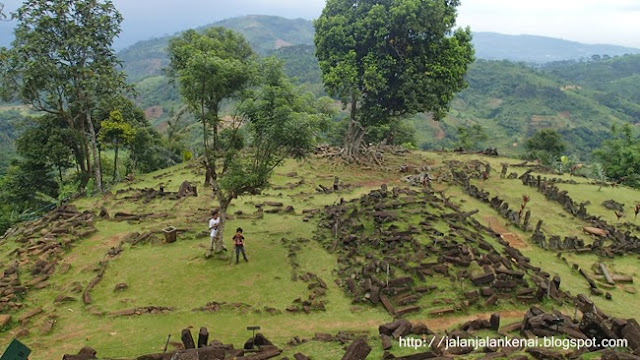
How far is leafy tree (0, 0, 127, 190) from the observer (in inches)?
962

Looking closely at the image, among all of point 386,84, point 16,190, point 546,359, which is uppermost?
point 386,84

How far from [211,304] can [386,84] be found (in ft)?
77.2

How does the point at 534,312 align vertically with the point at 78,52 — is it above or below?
below

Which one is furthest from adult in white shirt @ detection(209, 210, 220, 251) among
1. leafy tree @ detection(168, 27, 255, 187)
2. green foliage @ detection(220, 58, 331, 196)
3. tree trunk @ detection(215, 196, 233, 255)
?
leafy tree @ detection(168, 27, 255, 187)

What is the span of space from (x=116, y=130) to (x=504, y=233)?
26.0 meters

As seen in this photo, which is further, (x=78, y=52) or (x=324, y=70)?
(x=324, y=70)

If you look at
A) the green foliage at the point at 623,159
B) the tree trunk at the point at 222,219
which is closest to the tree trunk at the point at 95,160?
the tree trunk at the point at 222,219

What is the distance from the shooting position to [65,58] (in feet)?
83.9

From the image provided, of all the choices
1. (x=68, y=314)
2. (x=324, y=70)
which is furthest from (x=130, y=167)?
(x=68, y=314)

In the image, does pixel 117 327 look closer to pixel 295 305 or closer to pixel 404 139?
pixel 295 305

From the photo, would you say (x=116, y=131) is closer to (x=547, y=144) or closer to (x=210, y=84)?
(x=210, y=84)

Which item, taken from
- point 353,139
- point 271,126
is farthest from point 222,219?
point 353,139

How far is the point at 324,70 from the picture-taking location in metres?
31.8

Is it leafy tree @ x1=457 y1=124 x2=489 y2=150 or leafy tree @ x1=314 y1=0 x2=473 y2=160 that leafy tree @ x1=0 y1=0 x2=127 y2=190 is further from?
leafy tree @ x1=457 y1=124 x2=489 y2=150
